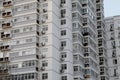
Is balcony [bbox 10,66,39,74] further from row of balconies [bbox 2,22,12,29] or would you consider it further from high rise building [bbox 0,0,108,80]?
row of balconies [bbox 2,22,12,29]

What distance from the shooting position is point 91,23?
249 ft

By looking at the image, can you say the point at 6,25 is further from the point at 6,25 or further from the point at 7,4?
the point at 7,4

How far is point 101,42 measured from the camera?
81625 mm

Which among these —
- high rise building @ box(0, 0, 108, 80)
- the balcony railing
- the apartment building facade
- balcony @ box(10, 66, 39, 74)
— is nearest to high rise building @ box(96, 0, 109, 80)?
the apartment building facade

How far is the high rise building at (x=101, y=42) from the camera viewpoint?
7994 centimetres

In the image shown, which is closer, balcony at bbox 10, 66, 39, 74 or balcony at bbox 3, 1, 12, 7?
balcony at bbox 10, 66, 39, 74

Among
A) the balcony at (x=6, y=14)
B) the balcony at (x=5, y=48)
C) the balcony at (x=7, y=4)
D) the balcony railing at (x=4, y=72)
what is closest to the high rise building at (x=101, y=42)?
the balcony at (x=6, y=14)

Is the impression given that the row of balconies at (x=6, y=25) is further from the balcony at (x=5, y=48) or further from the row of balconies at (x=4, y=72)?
the row of balconies at (x=4, y=72)

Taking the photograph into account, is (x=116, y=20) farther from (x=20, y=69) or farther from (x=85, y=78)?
(x=20, y=69)

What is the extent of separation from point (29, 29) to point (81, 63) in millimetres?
13710

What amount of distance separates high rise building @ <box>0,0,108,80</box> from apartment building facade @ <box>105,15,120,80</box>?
12344 millimetres

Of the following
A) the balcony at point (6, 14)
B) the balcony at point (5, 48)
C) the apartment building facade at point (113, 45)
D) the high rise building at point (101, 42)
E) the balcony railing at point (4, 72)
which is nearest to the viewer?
the balcony railing at point (4, 72)

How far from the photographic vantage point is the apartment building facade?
82.1 meters

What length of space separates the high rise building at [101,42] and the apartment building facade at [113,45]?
1.71 m
